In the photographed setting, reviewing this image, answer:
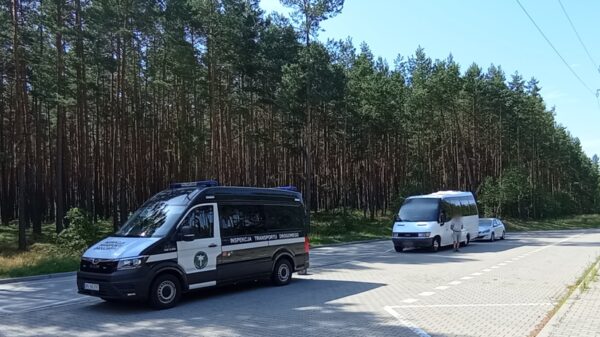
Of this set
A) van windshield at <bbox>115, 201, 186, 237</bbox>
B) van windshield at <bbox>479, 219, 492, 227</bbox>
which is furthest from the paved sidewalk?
van windshield at <bbox>479, 219, 492, 227</bbox>

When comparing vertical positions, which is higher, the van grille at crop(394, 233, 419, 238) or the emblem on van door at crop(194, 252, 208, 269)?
the emblem on van door at crop(194, 252, 208, 269)

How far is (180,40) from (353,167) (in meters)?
30.5

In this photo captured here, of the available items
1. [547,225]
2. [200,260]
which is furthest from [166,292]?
[547,225]

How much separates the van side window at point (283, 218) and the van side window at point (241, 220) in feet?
0.99

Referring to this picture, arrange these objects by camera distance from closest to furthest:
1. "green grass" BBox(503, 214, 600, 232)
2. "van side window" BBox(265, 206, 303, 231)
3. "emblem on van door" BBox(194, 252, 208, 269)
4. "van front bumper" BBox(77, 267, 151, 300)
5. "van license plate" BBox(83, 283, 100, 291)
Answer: "van front bumper" BBox(77, 267, 151, 300), "van license plate" BBox(83, 283, 100, 291), "emblem on van door" BBox(194, 252, 208, 269), "van side window" BBox(265, 206, 303, 231), "green grass" BBox(503, 214, 600, 232)

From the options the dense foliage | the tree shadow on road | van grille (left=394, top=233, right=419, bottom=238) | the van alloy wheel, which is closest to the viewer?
the tree shadow on road

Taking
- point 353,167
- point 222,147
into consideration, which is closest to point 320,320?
point 222,147

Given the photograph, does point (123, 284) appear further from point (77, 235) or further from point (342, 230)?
point (342, 230)

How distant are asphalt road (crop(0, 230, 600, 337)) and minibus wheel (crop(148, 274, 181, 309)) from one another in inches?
8.0

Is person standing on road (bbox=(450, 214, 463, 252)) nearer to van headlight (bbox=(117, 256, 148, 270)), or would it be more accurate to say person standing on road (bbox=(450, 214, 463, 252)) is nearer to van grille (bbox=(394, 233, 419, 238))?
van grille (bbox=(394, 233, 419, 238))

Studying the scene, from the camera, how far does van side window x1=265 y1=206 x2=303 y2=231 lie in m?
13.4

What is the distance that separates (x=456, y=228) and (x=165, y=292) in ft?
58.4

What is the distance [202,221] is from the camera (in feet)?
37.6

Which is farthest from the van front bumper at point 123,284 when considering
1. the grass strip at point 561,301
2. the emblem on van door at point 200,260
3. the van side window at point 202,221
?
the grass strip at point 561,301
